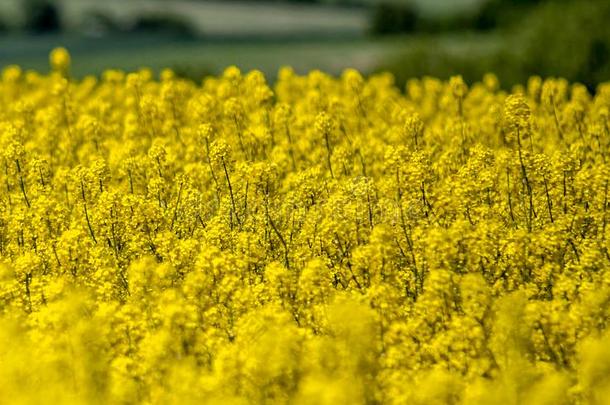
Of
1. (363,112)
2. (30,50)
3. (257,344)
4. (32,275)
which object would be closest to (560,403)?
(257,344)

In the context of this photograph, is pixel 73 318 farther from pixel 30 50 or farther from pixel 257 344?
pixel 30 50

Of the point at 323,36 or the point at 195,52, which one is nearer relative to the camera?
the point at 195,52

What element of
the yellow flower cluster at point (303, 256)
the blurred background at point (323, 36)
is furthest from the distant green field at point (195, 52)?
the yellow flower cluster at point (303, 256)

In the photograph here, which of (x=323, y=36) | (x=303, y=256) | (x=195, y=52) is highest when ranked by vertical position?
(x=323, y=36)

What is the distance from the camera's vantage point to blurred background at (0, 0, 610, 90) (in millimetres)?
21703

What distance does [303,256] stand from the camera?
6949 mm

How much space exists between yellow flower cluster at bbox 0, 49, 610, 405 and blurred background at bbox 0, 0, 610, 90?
11844 millimetres

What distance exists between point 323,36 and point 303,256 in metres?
28.7

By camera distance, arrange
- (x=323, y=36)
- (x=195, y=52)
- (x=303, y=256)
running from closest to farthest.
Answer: (x=303, y=256), (x=195, y=52), (x=323, y=36)

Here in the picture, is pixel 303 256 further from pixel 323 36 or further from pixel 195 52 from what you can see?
pixel 323 36

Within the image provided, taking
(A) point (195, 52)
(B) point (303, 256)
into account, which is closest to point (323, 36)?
(A) point (195, 52)

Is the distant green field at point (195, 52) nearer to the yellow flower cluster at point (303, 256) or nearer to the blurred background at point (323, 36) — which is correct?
the blurred background at point (323, 36)

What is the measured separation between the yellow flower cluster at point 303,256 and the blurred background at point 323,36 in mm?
11844

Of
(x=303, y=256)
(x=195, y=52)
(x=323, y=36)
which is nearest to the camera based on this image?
(x=303, y=256)
